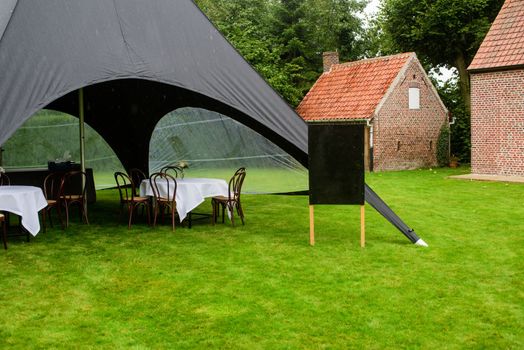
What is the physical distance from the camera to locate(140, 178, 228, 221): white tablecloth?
363 inches

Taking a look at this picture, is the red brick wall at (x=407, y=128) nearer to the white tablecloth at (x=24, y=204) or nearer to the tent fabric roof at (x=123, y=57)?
the tent fabric roof at (x=123, y=57)

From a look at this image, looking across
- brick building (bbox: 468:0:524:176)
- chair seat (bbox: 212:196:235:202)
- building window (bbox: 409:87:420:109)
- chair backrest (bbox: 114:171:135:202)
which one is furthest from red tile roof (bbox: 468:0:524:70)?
chair seat (bbox: 212:196:235:202)

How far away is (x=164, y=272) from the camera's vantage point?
674 centimetres

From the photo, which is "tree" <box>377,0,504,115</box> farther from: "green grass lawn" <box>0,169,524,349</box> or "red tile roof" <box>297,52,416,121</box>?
"green grass lawn" <box>0,169,524,349</box>

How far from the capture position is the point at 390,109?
2411cm

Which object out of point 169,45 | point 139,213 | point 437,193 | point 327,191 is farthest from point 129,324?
point 437,193

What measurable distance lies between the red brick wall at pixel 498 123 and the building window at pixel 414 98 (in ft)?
16.5

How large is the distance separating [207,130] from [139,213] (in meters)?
2.37

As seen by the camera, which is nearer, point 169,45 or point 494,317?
point 494,317

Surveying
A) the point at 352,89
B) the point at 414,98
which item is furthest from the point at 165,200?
the point at 414,98

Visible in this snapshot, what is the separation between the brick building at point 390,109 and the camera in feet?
78.1

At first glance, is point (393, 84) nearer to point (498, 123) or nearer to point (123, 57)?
point (498, 123)

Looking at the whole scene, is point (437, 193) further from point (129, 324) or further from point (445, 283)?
point (129, 324)

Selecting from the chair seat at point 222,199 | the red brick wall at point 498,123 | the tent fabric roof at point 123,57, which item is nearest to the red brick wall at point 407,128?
the red brick wall at point 498,123
